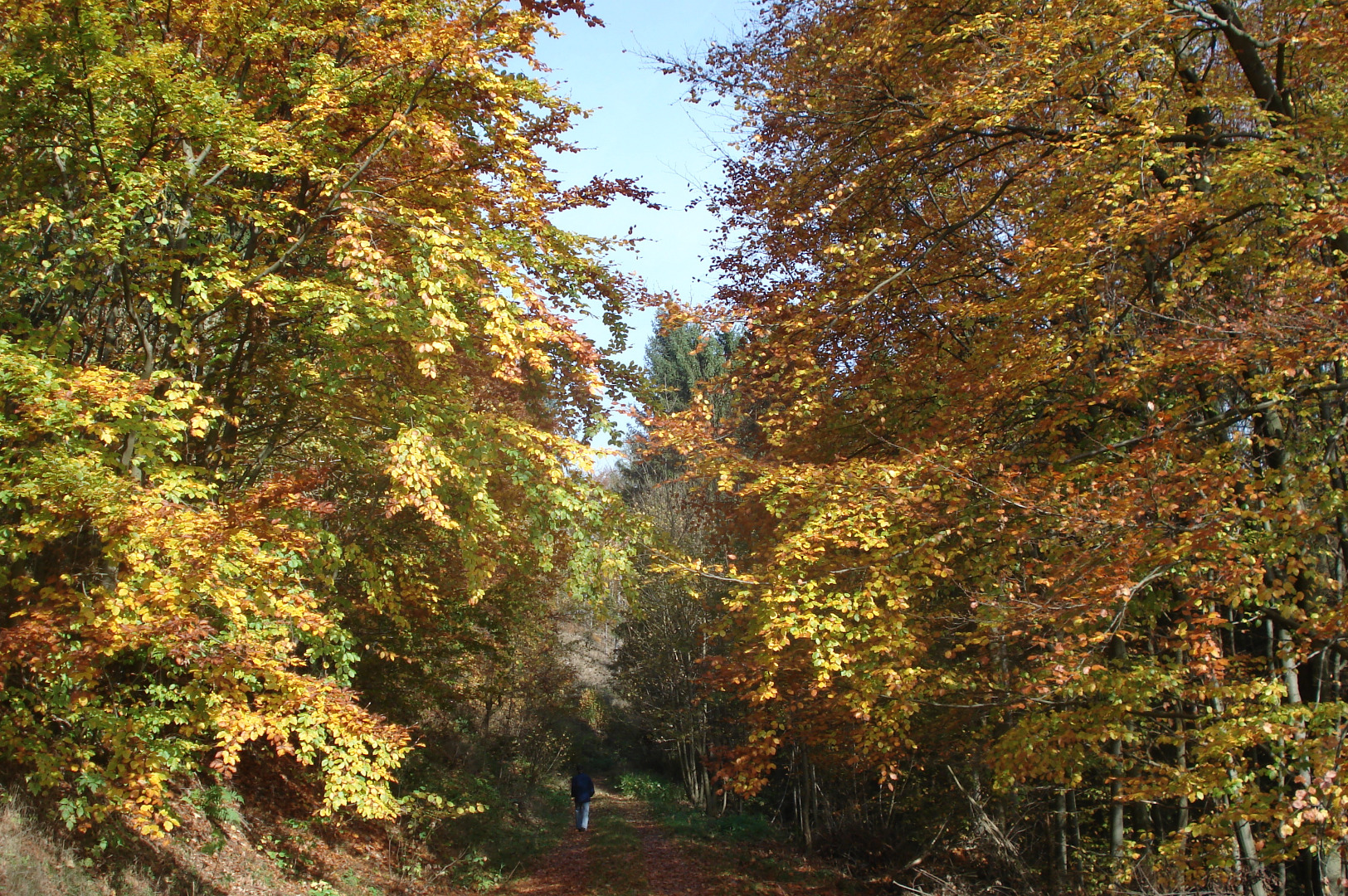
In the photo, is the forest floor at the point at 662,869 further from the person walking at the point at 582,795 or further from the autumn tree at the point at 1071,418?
the autumn tree at the point at 1071,418

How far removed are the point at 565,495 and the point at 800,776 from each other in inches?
452

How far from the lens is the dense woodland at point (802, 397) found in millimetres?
5445

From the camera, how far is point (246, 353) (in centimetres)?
884

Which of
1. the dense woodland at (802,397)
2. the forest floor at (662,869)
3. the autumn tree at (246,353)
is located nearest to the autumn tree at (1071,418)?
the dense woodland at (802,397)

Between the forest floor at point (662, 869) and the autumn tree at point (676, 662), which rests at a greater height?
the autumn tree at point (676, 662)

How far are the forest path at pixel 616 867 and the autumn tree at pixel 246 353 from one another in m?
5.24

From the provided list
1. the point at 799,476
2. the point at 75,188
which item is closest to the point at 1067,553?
the point at 799,476

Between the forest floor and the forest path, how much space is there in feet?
0.05

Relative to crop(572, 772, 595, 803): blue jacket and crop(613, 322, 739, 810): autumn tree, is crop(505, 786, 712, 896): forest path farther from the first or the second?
crop(613, 322, 739, 810): autumn tree

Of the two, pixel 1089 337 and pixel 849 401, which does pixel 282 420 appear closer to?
pixel 849 401

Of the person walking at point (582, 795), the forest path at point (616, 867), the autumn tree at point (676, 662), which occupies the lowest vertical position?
the forest path at point (616, 867)

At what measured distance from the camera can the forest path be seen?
1202 centimetres

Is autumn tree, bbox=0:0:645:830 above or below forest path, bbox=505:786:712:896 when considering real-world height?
above

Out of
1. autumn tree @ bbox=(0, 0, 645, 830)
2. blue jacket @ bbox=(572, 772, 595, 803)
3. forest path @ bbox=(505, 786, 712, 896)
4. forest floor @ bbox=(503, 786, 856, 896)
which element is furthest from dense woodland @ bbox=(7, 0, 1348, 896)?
blue jacket @ bbox=(572, 772, 595, 803)
